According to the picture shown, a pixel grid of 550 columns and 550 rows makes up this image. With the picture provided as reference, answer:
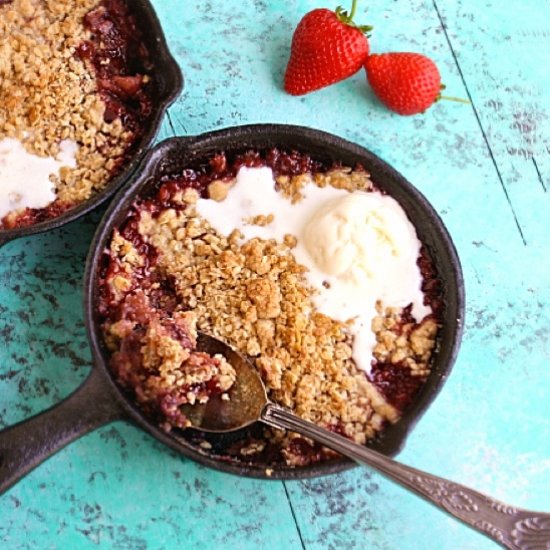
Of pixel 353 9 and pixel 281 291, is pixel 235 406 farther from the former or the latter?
pixel 353 9

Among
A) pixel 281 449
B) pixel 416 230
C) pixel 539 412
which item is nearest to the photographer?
pixel 281 449

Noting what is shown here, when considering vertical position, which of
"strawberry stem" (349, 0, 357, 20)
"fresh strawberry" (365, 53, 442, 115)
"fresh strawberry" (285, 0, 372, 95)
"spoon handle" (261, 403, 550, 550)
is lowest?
"spoon handle" (261, 403, 550, 550)

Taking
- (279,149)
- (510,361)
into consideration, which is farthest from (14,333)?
(510,361)

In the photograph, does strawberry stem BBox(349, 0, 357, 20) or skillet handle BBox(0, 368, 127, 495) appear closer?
skillet handle BBox(0, 368, 127, 495)

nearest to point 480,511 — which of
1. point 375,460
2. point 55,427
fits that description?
point 375,460

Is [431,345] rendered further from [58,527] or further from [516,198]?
[58,527]

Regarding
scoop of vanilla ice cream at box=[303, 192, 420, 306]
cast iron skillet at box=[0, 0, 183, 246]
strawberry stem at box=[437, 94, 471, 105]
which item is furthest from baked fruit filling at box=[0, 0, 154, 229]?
strawberry stem at box=[437, 94, 471, 105]

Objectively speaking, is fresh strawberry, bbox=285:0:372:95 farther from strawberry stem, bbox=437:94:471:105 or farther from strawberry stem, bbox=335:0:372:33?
strawberry stem, bbox=437:94:471:105
